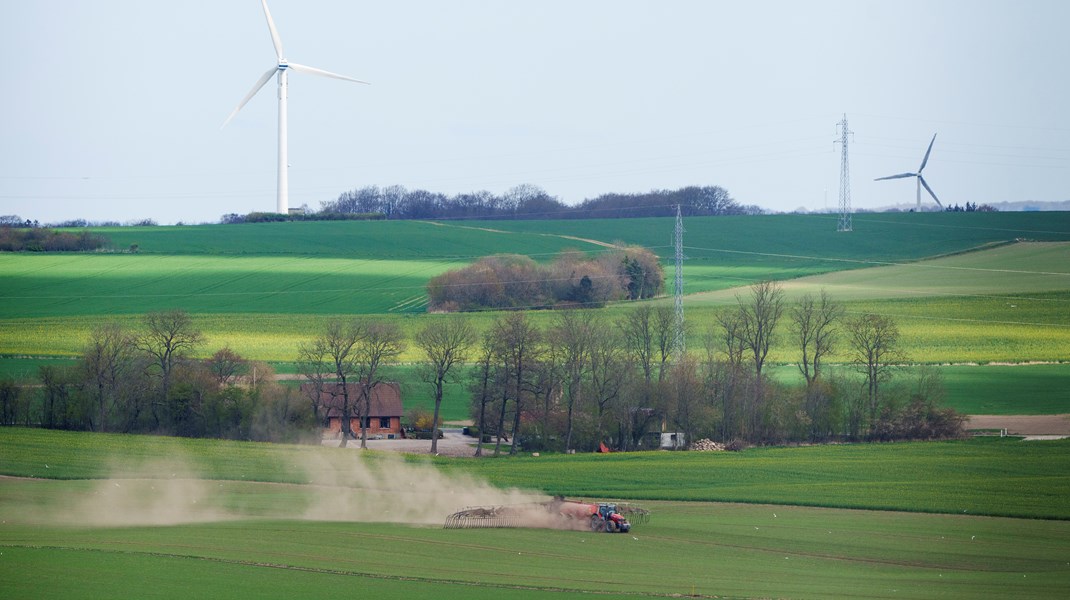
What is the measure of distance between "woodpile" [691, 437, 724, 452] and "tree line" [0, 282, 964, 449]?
79 cm

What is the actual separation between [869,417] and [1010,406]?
9.54m

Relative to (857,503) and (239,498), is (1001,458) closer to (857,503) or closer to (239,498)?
(857,503)

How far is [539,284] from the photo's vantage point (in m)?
102

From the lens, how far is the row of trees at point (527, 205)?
561ft

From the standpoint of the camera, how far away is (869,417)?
215 feet

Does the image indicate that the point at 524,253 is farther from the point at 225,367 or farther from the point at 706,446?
the point at 706,446

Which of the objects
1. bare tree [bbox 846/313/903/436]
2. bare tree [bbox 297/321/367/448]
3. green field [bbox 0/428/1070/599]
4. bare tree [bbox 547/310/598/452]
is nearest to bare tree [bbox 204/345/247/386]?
bare tree [bbox 297/321/367/448]

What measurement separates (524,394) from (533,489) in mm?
20082

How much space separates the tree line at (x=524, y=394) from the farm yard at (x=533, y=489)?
331 cm

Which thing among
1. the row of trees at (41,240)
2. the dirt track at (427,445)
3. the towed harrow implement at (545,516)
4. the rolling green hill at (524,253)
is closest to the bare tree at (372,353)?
the dirt track at (427,445)

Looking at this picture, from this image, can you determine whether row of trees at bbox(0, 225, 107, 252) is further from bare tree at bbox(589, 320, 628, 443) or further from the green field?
bare tree at bbox(589, 320, 628, 443)

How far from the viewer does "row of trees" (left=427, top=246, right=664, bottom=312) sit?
101m

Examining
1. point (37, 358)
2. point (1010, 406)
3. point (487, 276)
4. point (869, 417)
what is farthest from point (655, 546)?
point (487, 276)

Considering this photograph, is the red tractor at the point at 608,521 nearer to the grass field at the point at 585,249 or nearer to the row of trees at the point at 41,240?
the grass field at the point at 585,249
